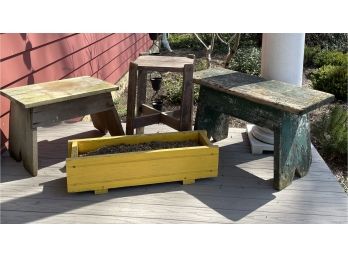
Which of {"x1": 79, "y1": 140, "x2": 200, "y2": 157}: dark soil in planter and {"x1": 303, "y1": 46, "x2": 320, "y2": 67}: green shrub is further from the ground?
{"x1": 303, "y1": 46, "x2": 320, "y2": 67}: green shrub

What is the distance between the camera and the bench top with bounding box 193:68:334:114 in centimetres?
232

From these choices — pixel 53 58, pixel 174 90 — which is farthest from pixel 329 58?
pixel 53 58

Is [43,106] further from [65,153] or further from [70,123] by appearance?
[70,123]

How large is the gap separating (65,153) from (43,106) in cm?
56

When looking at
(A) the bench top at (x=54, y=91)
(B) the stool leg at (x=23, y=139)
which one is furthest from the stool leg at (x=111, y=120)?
(B) the stool leg at (x=23, y=139)

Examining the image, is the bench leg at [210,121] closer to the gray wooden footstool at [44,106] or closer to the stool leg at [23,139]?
the gray wooden footstool at [44,106]

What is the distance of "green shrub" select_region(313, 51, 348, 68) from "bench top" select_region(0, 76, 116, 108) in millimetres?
4644

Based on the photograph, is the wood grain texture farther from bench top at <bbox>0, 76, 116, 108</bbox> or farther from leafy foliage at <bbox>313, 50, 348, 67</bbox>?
leafy foliage at <bbox>313, 50, 348, 67</bbox>

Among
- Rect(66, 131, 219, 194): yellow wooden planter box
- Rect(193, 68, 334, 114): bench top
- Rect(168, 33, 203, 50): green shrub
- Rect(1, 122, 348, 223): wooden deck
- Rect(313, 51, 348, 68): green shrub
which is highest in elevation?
Rect(168, 33, 203, 50): green shrub

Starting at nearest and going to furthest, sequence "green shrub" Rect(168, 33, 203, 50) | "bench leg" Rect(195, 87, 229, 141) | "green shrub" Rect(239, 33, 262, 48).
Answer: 1. "bench leg" Rect(195, 87, 229, 141)
2. "green shrub" Rect(239, 33, 262, 48)
3. "green shrub" Rect(168, 33, 203, 50)

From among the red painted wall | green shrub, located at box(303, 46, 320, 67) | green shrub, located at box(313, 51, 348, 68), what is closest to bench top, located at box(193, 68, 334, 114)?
the red painted wall

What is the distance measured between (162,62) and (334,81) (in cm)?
341

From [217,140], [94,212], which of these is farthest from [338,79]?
[94,212]

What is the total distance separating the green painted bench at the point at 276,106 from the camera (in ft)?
7.86
